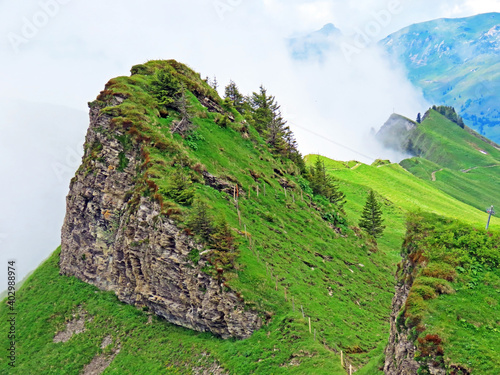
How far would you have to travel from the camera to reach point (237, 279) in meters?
41.0

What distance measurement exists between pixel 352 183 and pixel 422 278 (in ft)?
368

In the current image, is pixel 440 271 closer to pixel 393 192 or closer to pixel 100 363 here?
pixel 100 363

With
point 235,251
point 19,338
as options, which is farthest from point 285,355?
point 19,338

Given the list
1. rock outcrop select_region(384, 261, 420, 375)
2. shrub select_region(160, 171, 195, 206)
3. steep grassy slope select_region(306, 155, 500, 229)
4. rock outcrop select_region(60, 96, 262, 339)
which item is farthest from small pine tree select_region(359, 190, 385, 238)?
rock outcrop select_region(384, 261, 420, 375)

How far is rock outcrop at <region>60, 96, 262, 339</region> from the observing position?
41625mm

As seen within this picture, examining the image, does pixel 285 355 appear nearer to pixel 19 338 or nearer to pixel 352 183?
pixel 19 338

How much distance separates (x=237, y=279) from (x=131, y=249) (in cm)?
1660

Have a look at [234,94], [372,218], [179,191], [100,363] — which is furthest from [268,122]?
[100,363]

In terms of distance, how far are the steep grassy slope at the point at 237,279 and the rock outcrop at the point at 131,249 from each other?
1163 mm

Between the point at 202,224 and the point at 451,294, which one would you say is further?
the point at 202,224

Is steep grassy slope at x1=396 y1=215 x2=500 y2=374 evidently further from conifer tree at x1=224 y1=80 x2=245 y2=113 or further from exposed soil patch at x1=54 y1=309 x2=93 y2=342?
conifer tree at x1=224 y1=80 x2=245 y2=113

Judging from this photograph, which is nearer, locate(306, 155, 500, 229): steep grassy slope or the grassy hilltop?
the grassy hilltop

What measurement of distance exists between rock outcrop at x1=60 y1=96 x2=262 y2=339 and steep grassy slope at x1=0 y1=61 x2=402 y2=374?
1.16m

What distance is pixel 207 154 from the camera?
6003 cm
